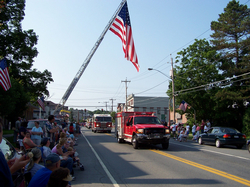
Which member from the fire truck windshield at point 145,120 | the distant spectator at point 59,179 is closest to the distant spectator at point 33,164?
the distant spectator at point 59,179

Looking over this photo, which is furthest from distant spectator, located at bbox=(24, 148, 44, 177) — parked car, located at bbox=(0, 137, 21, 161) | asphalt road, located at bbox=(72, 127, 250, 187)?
asphalt road, located at bbox=(72, 127, 250, 187)

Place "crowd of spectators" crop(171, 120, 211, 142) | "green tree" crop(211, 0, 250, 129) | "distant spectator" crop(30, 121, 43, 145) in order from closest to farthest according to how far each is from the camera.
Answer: "distant spectator" crop(30, 121, 43, 145) < "crowd of spectators" crop(171, 120, 211, 142) < "green tree" crop(211, 0, 250, 129)

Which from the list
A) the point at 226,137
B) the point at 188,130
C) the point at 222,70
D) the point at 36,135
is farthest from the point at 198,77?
the point at 36,135

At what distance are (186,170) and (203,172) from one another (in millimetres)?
626

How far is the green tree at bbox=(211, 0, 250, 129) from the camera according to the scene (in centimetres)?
3381

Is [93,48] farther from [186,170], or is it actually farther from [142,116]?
[186,170]

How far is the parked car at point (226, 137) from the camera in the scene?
17625mm

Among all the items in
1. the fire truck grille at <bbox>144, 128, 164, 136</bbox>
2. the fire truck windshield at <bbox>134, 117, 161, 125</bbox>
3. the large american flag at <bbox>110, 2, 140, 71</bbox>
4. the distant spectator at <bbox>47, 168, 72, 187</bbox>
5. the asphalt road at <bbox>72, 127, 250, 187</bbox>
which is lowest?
the asphalt road at <bbox>72, 127, 250, 187</bbox>

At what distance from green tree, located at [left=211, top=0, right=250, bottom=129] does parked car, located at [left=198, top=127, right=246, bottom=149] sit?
52.4 feet

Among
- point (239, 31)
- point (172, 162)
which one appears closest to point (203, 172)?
point (172, 162)

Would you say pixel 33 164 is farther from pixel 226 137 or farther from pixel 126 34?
pixel 226 137

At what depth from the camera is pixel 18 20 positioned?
27016 mm

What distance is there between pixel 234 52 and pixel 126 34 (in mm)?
24426

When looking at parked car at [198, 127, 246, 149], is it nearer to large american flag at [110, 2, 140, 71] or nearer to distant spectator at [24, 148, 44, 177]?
large american flag at [110, 2, 140, 71]
